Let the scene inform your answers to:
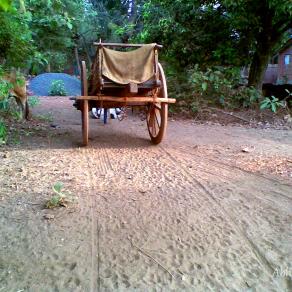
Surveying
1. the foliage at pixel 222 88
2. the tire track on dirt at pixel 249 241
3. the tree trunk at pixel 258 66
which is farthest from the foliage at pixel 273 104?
the tire track on dirt at pixel 249 241

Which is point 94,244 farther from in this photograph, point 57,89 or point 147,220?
point 57,89

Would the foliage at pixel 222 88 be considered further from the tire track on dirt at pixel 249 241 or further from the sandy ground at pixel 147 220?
the tire track on dirt at pixel 249 241

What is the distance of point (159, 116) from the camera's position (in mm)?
7031

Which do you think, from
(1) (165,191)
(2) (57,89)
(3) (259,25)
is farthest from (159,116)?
(2) (57,89)

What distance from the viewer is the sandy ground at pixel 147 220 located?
2.60 m

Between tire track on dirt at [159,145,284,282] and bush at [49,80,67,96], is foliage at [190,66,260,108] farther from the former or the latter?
bush at [49,80,67,96]

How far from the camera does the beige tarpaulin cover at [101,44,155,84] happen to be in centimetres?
611

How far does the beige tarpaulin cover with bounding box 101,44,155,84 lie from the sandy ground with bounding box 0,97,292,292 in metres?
1.19

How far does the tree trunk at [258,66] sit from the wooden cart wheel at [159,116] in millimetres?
5463

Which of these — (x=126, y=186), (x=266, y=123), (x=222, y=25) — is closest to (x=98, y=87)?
(x=126, y=186)

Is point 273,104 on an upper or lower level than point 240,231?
upper

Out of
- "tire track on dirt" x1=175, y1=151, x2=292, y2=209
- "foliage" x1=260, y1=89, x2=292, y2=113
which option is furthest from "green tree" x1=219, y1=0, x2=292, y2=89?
"tire track on dirt" x1=175, y1=151, x2=292, y2=209

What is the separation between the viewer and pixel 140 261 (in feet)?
9.11

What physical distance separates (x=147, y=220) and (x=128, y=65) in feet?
11.1
